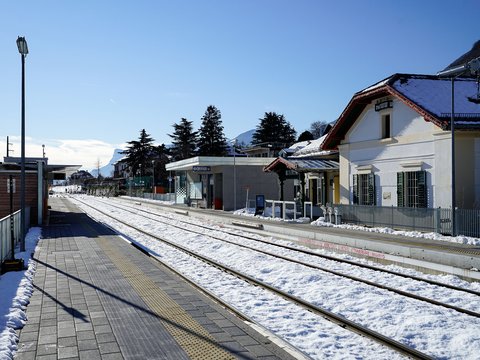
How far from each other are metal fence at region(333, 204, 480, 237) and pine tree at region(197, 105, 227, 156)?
68.1 metres

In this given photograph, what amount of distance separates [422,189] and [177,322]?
57.8 feet

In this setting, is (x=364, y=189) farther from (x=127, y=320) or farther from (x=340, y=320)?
(x=127, y=320)

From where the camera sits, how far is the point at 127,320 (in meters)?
8.02

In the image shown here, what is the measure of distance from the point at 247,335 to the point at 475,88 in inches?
856

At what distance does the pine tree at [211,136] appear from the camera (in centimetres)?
9294

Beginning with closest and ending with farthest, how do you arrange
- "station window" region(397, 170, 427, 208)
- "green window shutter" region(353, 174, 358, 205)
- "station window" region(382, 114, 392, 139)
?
"station window" region(397, 170, 427, 208) < "station window" region(382, 114, 392, 139) < "green window shutter" region(353, 174, 358, 205)

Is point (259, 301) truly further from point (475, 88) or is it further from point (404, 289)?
point (475, 88)

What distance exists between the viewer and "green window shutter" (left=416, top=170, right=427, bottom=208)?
22469 millimetres

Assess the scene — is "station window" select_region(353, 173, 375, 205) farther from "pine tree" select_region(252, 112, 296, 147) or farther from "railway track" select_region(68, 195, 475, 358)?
"pine tree" select_region(252, 112, 296, 147)

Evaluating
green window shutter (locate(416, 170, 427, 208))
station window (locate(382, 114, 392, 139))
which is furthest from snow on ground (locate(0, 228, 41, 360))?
station window (locate(382, 114, 392, 139))

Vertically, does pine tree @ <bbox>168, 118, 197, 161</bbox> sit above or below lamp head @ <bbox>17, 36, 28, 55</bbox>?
above

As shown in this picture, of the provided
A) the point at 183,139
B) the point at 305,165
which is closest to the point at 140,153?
the point at 183,139

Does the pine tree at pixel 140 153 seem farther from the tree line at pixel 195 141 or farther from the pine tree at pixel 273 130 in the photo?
the pine tree at pixel 273 130

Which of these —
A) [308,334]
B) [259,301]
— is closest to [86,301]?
[259,301]
